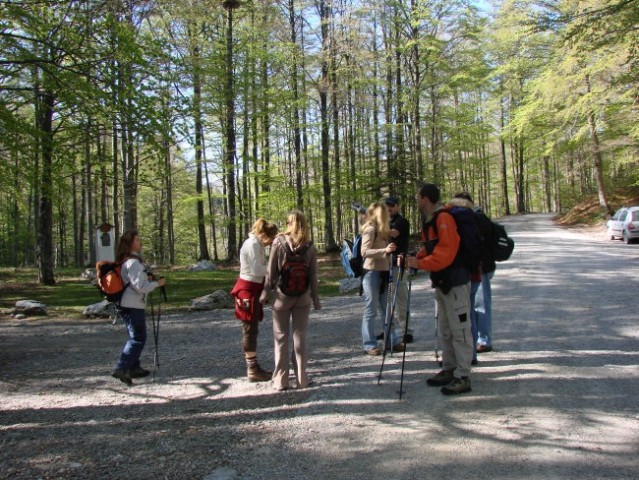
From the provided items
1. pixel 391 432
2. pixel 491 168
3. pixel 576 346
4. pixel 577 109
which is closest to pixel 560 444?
pixel 391 432

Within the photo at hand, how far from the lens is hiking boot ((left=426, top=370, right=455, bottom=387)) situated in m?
4.64

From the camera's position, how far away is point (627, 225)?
1800 centimetres

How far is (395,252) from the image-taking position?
585 centimetres

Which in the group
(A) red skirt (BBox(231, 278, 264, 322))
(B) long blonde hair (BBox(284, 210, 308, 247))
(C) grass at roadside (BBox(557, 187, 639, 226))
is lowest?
(A) red skirt (BBox(231, 278, 264, 322))

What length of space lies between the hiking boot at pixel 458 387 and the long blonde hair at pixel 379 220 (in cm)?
201

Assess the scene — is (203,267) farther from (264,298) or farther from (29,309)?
(264,298)

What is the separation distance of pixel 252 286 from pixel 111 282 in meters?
1.61

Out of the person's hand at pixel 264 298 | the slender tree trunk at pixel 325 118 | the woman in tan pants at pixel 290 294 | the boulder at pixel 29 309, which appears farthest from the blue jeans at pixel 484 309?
the slender tree trunk at pixel 325 118

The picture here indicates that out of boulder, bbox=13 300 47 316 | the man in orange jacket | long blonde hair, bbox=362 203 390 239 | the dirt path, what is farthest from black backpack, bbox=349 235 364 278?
boulder, bbox=13 300 47 316

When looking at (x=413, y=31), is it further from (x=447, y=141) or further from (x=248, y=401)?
(x=248, y=401)

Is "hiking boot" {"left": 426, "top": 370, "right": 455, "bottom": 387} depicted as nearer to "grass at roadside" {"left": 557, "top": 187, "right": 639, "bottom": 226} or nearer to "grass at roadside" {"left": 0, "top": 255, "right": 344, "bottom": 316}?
"grass at roadside" {"left": 0, "top": 255, "right": 344, "bottom": 316}

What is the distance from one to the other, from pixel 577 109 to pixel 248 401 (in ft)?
68.0

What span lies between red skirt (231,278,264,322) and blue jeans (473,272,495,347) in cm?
258

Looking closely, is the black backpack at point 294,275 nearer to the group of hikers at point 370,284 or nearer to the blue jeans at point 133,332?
the group of hikers at point 370,284
